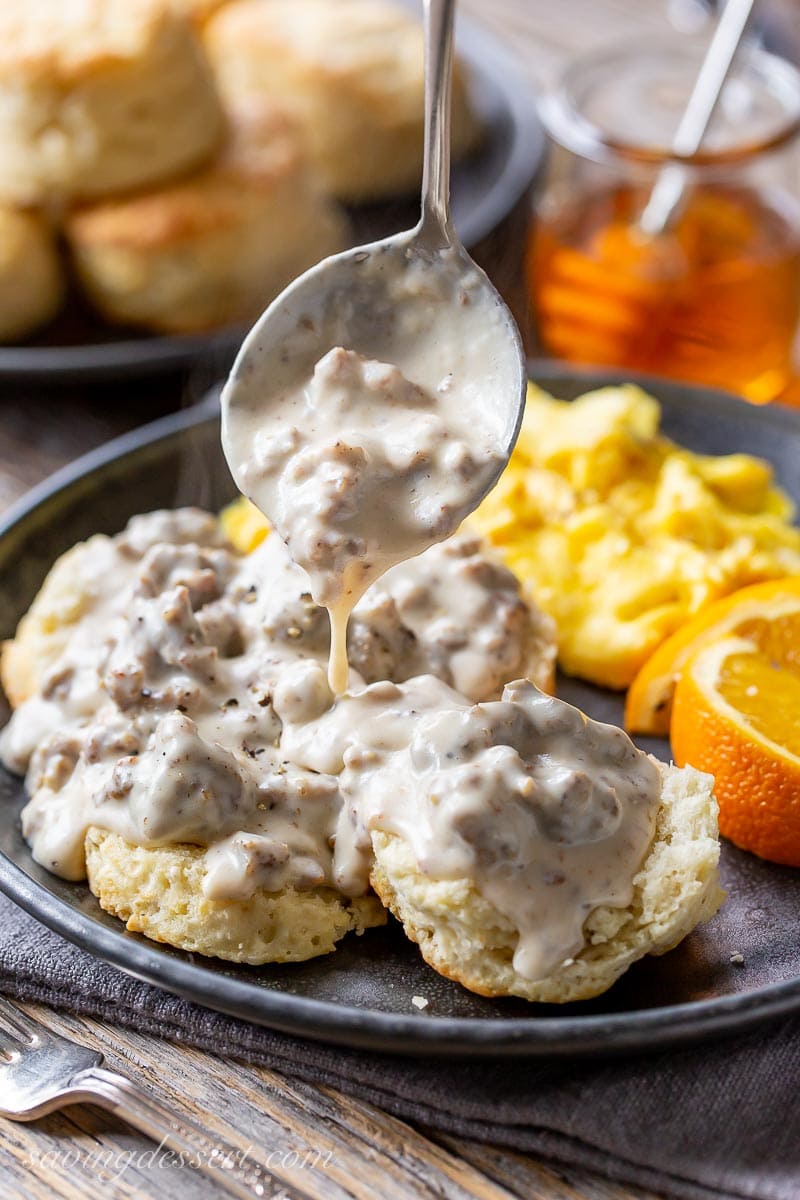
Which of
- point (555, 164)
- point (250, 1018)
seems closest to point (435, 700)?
point (250, 1018)

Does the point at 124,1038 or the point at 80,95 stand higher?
the point at 80,95

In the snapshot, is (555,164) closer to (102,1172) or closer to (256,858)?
(256,858)

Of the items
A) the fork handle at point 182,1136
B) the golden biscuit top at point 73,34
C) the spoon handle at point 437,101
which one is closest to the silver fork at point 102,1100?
the fork handle at point 182,1136

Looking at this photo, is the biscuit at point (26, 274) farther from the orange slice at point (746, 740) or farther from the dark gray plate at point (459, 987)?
the orange slice at point (746, 740)

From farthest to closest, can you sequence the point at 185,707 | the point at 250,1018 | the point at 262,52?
the point at 262,52, the point at 185,707, the point at 250,1018

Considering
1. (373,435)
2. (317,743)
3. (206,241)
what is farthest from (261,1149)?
(206,241)

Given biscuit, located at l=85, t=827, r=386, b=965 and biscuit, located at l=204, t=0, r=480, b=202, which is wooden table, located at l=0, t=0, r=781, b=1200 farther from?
biscuit, located at l=204, t=0, r=480, b=202

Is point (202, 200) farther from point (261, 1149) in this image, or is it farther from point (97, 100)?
point (261, 1149)
